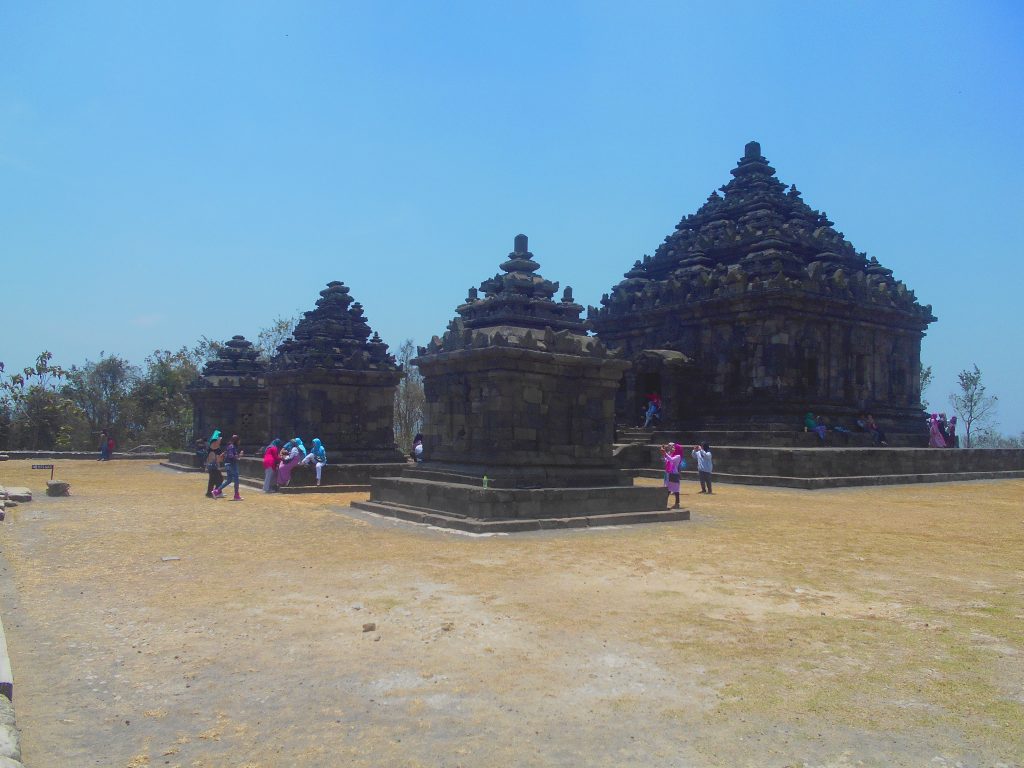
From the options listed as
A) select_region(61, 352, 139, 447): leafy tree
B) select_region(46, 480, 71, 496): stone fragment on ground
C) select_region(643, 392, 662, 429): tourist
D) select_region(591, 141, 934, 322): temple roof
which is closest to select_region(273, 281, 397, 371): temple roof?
select_region(46, 480, 71, 496): stone fragment on ground

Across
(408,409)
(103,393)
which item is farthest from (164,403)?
(408,409)

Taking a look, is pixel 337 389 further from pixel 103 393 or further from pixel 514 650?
pixel 103 393

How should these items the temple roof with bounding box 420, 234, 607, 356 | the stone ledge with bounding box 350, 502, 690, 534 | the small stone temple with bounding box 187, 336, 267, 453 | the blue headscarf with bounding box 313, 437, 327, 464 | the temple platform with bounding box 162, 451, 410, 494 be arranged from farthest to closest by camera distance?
the small stone temple with bounding box 187, 336, 267, 453
the blue headscarf with bounding box 313, 437, 327, 464
the temple platform with bounding box 162, 451, 410, 494
the temple roof with bounding box 420, 234, 607, 356
the stone ledge with bounding box 350, 502, 690, 534

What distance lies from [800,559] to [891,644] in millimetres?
3554

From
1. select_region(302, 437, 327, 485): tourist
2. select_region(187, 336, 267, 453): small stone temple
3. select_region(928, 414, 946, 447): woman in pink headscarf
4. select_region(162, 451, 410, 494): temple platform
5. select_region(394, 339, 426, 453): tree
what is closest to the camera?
select_region(162, 451, 410, 494): temple platform

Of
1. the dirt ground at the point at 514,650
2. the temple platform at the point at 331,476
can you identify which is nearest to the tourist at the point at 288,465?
the temple platform at the point at 331,476

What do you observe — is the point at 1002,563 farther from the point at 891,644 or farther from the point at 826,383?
the point at 826,383

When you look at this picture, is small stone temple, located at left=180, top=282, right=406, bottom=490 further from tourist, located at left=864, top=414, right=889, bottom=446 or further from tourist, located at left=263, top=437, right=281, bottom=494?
tourist, located at left=864, top=414, right=889, bottom=446

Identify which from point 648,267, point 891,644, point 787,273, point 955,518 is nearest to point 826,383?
point 787,273

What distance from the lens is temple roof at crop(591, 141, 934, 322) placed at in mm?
26188

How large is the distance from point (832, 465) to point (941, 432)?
10177mm

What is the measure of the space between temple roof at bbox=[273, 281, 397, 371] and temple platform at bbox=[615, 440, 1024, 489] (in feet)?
25.9

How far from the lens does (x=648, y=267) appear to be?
107 ft

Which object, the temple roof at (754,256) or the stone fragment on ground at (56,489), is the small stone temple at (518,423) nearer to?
the stone fragment on ground at (56,489)
